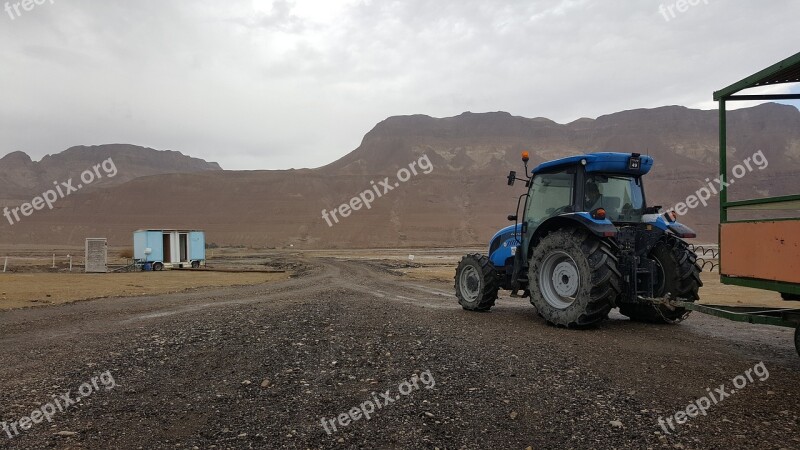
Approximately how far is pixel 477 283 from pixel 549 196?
7.27ft

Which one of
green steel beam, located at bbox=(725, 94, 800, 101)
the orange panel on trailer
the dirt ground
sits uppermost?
green steel beam, located at bbox=(725, 94, 800, 101)

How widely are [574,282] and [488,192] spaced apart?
111 m

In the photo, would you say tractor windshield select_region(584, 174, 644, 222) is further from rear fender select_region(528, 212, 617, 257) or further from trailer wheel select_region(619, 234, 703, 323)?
trailer wheel select_region(619, 234, 703, 323)

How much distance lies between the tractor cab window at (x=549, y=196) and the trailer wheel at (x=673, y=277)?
5.18 ft

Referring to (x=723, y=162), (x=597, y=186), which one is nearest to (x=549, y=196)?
(x=597, y=186)

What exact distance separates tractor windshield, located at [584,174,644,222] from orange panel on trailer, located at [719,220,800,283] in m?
3.04

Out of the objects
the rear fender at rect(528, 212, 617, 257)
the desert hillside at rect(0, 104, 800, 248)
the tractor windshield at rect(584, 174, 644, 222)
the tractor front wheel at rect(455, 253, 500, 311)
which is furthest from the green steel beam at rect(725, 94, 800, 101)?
the desert hillside at rect(0, 104, 800, 248)

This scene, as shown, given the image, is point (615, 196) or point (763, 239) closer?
point (763, 239)

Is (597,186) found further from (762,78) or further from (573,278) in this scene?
(762,78)

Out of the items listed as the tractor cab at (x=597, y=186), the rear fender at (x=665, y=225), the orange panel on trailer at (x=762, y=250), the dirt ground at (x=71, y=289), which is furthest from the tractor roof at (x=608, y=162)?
the dirt ground at (x=71, y=289)

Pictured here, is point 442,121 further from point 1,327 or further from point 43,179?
point 1,327

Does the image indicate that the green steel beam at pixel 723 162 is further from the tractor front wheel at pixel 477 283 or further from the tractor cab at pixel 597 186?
the tractor front wheel at pixel 477 283

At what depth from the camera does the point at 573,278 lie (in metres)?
7.59

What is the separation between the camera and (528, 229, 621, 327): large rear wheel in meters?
7.02
